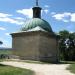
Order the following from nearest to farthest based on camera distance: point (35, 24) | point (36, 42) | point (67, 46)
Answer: point (36, 42)
point (35, 24)
point (67, 46)

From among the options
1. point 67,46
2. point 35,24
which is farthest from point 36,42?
point 67,46

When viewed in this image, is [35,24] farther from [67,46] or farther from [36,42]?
[67,46]

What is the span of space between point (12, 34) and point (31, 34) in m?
4.46

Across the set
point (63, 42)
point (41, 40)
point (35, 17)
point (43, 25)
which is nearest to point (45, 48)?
point (41, 40)

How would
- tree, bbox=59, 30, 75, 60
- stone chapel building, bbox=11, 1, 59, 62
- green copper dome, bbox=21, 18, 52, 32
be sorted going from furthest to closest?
1. tree, bbox=59, 30, 75, 60
2. green copper dome, bbox=21, 18, 52, 32
3. stone chapel building, bbox=11, 1, 59, 62

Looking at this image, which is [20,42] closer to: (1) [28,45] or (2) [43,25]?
(1) [28,45]

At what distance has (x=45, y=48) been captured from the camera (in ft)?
140

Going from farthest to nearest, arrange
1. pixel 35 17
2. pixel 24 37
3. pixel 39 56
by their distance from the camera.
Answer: pixel 35 17 < pixel 24 37 < pixel 39 56

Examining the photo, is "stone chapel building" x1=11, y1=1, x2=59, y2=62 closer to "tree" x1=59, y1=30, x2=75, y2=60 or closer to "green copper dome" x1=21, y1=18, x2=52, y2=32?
"green copper dome" x1=21, y1=18, x2=52, y2=32

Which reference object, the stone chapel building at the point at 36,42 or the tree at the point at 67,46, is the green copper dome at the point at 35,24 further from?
the tree at the point at 67,46

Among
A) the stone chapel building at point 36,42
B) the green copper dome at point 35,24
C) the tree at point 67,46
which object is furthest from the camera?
the tree at point 67,46

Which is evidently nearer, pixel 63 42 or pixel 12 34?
pixel 12 34

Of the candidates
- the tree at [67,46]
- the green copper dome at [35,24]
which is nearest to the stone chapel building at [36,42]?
the green copper dome at [35,24]

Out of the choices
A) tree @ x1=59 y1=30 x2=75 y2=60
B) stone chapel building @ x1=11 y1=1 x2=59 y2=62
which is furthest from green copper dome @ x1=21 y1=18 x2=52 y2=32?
tree @ x1=59 y1=30 x2=75 y2=60
